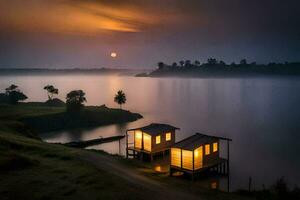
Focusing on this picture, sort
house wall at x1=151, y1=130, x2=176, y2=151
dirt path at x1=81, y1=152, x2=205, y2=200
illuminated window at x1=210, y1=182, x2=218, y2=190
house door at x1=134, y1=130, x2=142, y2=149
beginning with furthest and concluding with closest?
1. house door at x1=134, y1=130, x2=142, y2=149
2. house wall at x1=151, y1=130, x2=176, y2=151
3. illuminated window at x1=210, y1=182, x2=218, y2=190
4. dirt path at x1=81, y1=152, x2=205, y2=200

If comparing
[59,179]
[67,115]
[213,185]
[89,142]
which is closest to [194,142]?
[213,185]

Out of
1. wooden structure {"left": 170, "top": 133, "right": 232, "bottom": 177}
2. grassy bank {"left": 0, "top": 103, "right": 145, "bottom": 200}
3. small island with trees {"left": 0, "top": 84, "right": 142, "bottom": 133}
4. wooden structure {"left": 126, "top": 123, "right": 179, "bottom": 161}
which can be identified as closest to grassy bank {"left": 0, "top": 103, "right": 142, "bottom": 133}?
small island with trees {"left": 0, "top": 84, "right": 142, "bottom": 133}

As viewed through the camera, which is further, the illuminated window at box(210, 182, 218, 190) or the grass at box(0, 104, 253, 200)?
the illuminated window at box(210, 182, 218, 190)

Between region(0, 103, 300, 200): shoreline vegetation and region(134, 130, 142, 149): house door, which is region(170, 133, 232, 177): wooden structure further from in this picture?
region(134, 130, 142, 149): house door

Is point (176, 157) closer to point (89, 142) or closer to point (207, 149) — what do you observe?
point (207, 149)

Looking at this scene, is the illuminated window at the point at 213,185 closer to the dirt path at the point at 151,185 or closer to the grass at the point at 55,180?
the dirt path at the point at 151,185

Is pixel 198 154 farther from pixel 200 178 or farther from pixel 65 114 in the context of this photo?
pixel 65 114

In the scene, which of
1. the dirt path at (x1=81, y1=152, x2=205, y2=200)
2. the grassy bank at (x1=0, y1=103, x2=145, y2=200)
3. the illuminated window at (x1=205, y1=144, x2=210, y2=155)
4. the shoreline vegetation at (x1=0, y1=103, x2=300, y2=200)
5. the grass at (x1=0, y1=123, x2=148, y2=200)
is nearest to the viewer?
the grass at (x1=0, y1=123, x2=148, y2=200)

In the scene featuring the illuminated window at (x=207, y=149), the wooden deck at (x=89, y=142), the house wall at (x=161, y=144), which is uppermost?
the illuminated window at (x=207, y=149)

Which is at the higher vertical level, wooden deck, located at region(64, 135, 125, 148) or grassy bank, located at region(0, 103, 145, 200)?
grassy bank, located at region(0, 103, 145, 200)

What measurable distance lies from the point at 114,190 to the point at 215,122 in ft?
302

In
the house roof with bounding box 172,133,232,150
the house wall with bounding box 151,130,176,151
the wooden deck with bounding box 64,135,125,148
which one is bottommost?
the wooden deck with bounding box 64,135,125,148

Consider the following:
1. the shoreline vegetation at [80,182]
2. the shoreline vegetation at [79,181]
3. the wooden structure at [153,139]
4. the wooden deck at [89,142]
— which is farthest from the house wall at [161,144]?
the wooden deck at [89,142]

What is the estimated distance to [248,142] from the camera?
250 feet
